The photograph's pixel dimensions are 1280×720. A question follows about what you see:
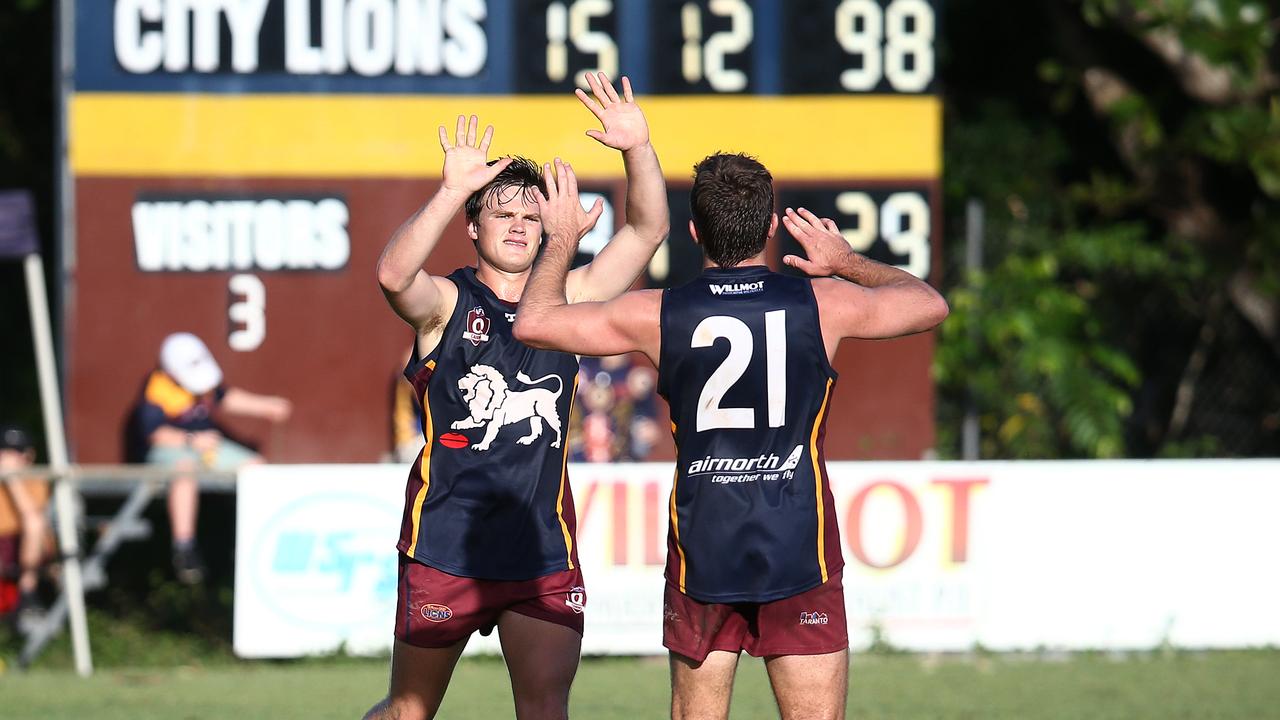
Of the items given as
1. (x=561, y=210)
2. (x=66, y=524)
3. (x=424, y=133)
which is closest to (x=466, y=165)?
(x=561, y=210)

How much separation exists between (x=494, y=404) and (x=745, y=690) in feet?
12.5

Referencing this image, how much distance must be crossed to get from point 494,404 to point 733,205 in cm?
95

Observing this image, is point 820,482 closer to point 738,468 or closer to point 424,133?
point 738,468

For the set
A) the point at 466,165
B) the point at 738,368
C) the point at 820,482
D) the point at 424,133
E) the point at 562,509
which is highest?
the point at 424,133

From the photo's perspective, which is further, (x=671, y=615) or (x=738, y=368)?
(x=671, y=615)

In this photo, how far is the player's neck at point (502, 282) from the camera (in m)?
4.86

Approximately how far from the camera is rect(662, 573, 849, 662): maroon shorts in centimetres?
432

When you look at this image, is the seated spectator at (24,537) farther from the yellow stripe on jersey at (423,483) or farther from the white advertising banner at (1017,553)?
the yellow stripe on jersey at (423,483)

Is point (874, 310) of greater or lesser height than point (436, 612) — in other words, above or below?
above

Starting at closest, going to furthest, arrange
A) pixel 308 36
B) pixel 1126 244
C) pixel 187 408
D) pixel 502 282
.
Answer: pixel 502 282, pixel 187 408, pixel 308 36, pixel 1126 244

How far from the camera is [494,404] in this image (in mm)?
4738

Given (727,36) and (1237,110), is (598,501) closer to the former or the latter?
(727,36)

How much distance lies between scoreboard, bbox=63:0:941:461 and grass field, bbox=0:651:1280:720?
6.99 feet

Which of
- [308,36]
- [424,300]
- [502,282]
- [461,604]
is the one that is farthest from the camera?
[308,36]
